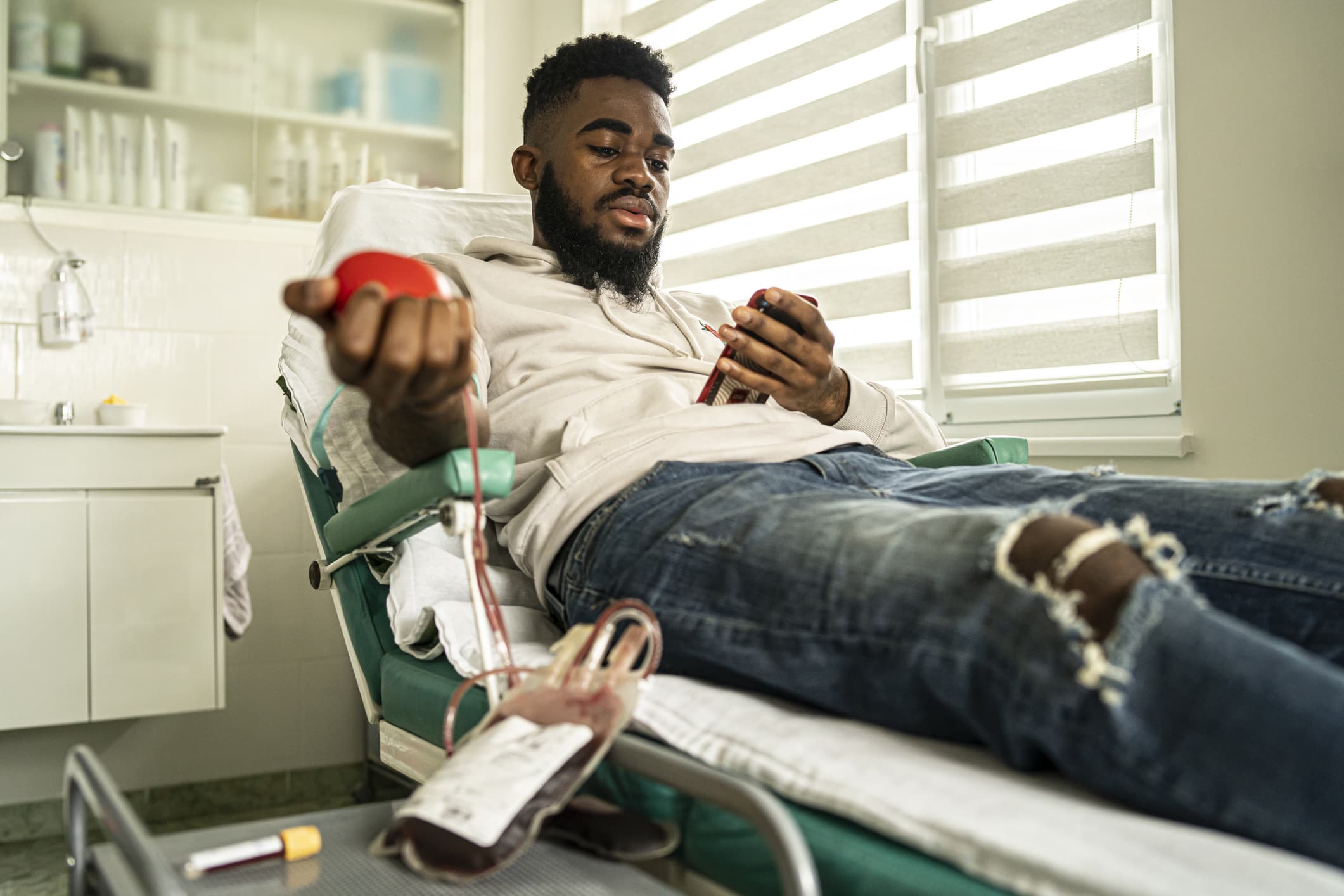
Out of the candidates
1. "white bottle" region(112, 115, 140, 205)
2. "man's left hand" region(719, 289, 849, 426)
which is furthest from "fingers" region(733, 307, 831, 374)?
"white bottle" region(112, 115, 140, 205)

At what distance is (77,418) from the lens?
8.24 feet

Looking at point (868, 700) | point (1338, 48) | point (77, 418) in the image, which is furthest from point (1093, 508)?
point (77, 418)

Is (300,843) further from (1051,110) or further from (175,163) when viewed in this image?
(175,163)

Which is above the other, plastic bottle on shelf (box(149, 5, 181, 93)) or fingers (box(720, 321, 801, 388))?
plastic bottle on shelf (box(149, 5, 181, 93))

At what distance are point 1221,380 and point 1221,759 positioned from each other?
1.30 meters

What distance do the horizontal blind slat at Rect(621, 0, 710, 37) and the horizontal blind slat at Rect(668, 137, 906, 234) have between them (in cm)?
58

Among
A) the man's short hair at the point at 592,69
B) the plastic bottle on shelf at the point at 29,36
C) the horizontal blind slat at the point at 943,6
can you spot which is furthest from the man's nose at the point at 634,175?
the plastic bottle on shelf at the point at 29,36

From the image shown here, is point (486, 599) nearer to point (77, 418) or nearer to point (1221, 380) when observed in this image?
point (1221, 380)

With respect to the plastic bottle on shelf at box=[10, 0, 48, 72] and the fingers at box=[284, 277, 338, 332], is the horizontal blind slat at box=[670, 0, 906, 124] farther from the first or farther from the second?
the fingers at box=[284, 277, 338, 332]

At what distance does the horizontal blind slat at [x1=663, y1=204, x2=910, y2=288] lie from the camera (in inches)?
94.5

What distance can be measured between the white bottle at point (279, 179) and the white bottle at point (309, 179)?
2 cm

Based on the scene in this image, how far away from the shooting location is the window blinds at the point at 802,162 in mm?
2404

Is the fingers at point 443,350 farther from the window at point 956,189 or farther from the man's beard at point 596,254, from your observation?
the window at point 956,189

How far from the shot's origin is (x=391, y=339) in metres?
0.74
